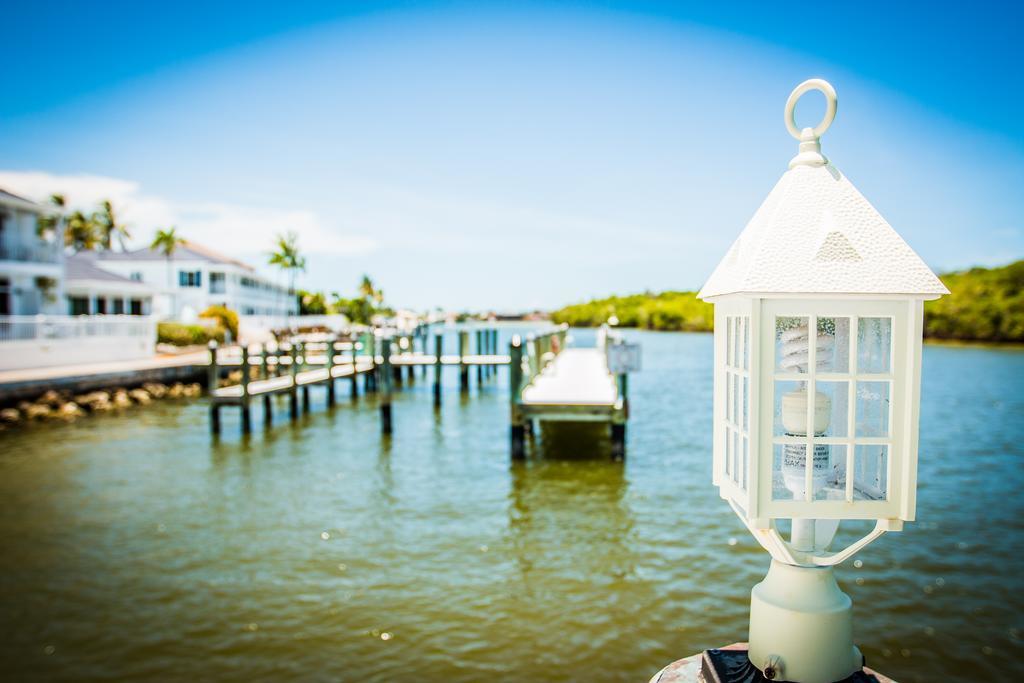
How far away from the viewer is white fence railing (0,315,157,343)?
2569cm

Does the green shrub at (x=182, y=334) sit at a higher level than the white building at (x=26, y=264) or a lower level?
lower

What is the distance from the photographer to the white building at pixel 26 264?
1243 inches

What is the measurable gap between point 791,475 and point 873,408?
0.45 m

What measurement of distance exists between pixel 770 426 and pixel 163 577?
8885 millimetres

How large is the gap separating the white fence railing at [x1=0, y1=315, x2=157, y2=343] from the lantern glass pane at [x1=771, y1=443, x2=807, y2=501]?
2922cm

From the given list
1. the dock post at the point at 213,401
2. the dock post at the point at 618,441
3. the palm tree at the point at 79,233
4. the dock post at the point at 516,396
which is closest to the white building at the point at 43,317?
the dock post at the point at 213,401

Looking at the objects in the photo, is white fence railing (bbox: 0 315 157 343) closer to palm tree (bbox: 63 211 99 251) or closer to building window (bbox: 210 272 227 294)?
building window (bbox: 210 272 227 294)

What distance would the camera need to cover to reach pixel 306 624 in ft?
25.1

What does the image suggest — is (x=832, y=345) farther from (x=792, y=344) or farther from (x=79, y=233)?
(x=79, y=233)

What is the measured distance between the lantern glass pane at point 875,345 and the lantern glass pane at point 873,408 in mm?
90

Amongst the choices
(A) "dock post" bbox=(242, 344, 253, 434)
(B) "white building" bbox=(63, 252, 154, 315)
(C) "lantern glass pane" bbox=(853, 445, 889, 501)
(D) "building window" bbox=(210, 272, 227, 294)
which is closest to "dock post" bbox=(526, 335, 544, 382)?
(A) "dock post" bbox=(242, 344, 253, 434)

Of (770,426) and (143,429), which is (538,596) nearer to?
(770,426)

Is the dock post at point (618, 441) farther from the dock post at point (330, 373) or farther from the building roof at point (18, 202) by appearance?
the building roof at point (18, 202)

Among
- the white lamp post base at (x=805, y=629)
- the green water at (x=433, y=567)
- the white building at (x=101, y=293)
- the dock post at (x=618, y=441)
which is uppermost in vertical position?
the white building at (x=101, y=293)
